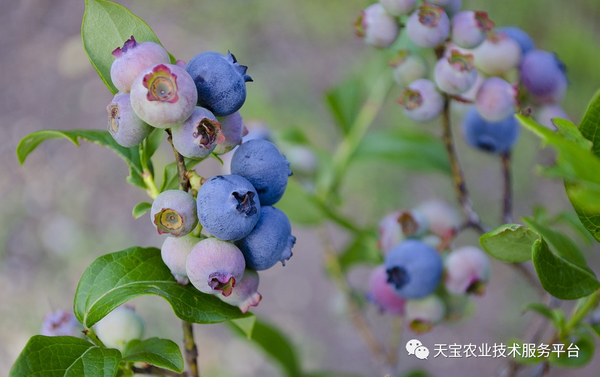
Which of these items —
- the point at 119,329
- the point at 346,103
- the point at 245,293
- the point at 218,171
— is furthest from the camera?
the point at 218,171

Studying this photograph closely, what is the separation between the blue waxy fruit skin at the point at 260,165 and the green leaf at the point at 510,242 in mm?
285

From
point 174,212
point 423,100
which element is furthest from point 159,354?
point 423,100

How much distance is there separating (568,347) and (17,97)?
130 inches

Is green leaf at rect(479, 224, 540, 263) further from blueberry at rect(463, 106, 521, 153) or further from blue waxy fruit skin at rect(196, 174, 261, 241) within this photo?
blueberry at rect(463, 106, 521, 153)

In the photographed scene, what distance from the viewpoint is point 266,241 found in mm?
771

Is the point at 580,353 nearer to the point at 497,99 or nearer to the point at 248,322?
the point at 497,99

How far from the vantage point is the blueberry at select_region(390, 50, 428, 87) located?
109cm

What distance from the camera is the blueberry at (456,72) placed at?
39.2 inches

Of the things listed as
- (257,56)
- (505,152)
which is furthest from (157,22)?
(505,152)

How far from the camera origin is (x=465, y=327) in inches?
121

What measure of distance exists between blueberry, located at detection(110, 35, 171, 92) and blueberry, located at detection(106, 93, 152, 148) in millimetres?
21

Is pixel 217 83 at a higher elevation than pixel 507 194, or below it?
higher

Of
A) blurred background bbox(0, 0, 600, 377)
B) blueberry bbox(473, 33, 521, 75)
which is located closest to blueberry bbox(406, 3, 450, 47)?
blueberry bbox(473, 33, 521, 75)

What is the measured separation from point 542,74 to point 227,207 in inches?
29.1
